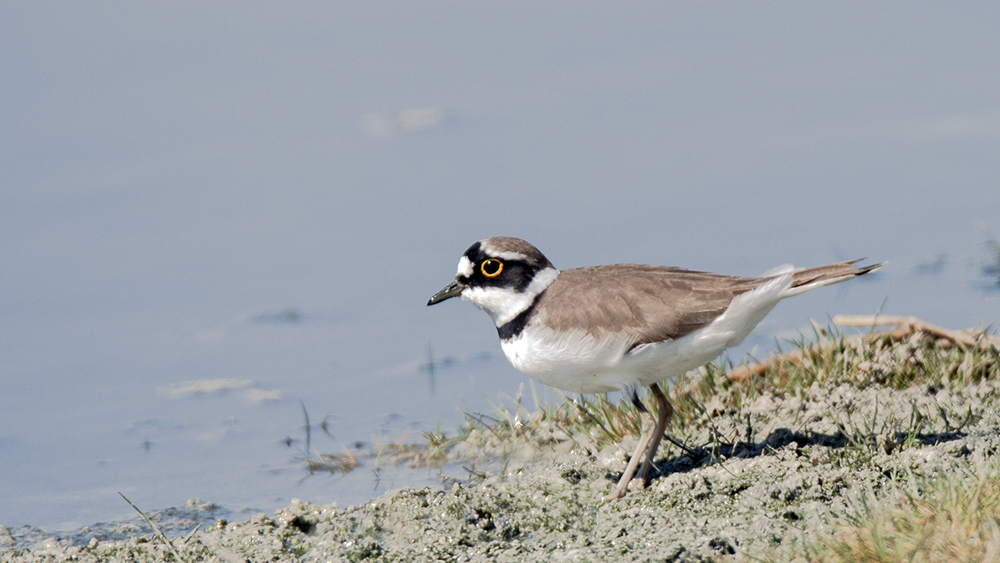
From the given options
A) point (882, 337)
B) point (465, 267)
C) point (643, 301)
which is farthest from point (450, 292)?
point (882, 337)

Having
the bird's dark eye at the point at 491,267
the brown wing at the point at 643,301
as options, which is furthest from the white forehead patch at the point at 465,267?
the brown wing at the point at 643,301

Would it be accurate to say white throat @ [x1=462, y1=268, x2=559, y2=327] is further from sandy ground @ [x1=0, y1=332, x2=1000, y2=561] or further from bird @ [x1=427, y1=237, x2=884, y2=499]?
sandy ground @ [x1=0, y1=332, x2=1000, y2=561]

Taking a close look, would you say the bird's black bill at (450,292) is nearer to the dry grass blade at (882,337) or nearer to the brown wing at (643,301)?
the brown wing at (643,301)

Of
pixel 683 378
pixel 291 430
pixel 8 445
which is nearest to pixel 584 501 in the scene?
pixel 683 378

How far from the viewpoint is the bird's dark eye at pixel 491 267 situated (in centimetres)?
550

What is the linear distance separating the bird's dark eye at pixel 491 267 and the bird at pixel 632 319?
1.0 inches

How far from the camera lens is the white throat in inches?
215

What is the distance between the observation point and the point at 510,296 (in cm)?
548

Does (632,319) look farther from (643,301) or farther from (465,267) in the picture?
(465,267)

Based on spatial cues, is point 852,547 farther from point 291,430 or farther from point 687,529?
point 291,430

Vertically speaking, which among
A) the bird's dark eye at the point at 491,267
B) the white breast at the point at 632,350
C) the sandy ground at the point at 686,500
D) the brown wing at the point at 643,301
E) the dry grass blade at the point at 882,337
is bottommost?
the sandy ground at the point at 686,500

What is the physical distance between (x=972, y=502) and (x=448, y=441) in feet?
10.9

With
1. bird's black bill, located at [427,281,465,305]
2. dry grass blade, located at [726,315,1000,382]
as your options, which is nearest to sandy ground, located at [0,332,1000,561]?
dry grass blade, located at [726,315,1000,382]

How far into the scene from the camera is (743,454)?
17.4 ft
